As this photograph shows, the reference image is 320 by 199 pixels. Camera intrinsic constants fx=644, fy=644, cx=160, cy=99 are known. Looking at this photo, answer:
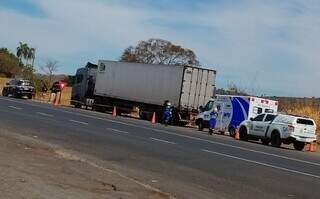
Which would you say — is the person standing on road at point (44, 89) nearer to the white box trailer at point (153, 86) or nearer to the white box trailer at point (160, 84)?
the white box trailer at point (153, 86)

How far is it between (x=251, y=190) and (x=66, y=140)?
28.7 ft

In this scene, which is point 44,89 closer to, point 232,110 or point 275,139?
point 232,110

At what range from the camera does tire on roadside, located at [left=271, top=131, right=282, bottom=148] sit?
104 feet

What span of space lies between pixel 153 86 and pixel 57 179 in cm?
3511

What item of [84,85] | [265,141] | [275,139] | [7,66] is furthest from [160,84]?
Result: [7,66]

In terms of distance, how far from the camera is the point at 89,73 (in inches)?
2131

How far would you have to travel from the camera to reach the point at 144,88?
153 feet

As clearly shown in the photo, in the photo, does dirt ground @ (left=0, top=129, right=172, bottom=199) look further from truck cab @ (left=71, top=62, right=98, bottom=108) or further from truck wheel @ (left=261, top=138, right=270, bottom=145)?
truck cab @ (left=71, top=62, right=98, bottom=108)

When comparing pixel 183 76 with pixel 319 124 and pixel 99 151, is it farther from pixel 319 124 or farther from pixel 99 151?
pixel 99 151

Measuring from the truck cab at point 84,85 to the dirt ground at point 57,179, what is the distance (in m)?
38.3

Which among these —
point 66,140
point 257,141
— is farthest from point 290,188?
point 257,141

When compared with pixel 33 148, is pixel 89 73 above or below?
above

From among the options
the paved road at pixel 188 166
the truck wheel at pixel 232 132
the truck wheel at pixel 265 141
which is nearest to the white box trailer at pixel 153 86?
the truck wheel at pixel 232 132

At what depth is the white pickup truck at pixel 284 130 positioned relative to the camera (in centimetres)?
3141
